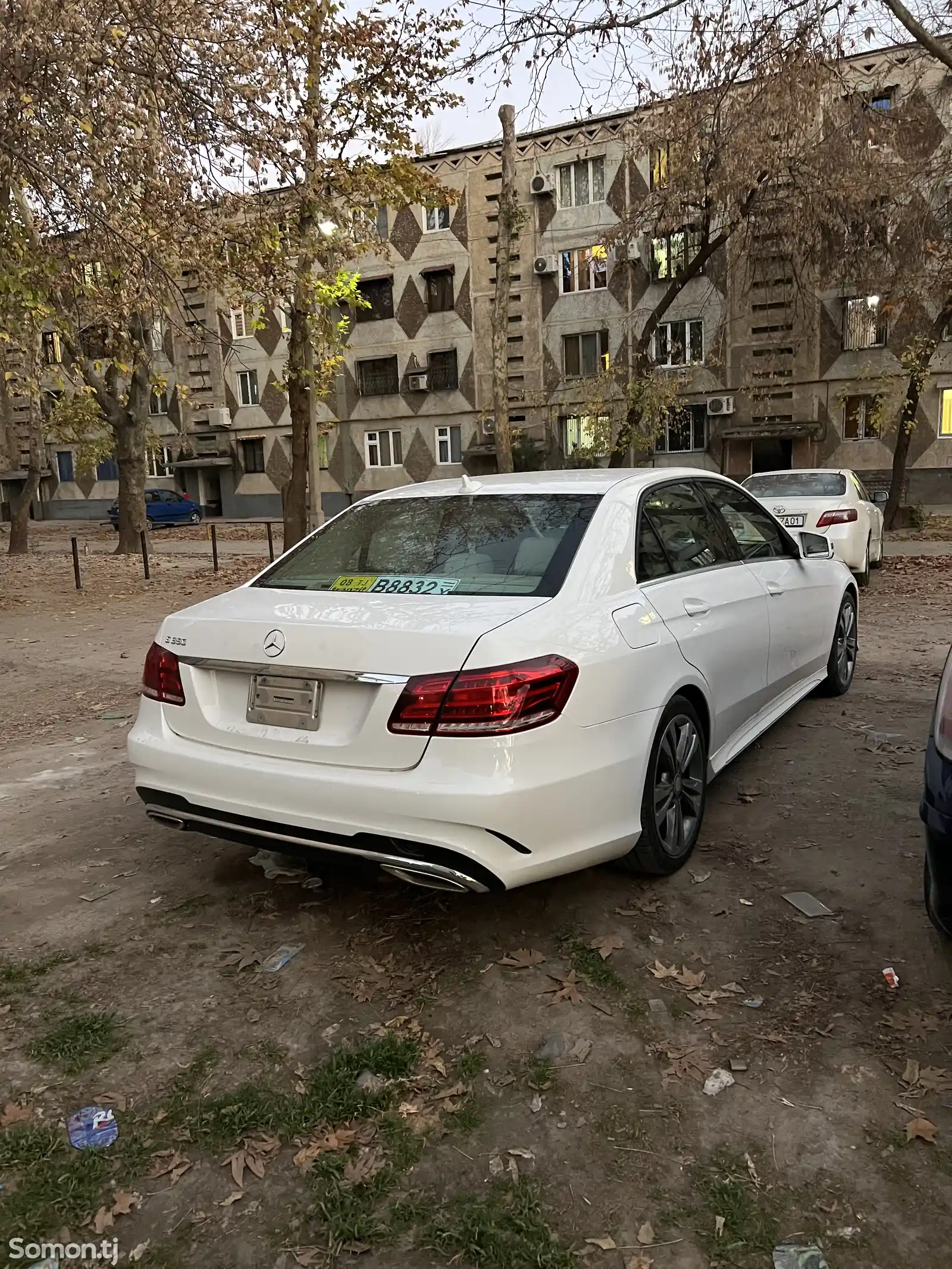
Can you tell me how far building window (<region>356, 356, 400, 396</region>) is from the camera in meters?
33.7

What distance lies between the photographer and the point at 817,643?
5.45 m

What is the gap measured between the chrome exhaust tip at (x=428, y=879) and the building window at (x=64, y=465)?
145 ft

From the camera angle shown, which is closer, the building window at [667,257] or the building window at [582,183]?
the building window at [667,257]

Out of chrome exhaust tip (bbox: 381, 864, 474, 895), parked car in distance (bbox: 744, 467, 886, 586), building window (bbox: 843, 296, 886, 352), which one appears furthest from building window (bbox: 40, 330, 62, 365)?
building window (bbox: 843, 296, 886, 352)

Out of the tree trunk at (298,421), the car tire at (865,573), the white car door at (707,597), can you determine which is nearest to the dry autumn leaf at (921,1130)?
the white car door at (707,597)

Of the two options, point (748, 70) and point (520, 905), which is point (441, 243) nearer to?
point (748, 70)

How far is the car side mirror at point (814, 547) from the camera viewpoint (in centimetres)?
550

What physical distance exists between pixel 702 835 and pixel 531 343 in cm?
2856

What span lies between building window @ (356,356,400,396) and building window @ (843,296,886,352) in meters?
15.4

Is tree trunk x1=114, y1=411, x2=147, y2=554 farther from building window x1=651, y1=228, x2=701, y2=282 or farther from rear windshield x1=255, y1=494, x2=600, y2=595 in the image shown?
rear windshield x1=255, y1=494, x2=600, y2=595

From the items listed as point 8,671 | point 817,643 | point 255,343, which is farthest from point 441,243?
point 817,643

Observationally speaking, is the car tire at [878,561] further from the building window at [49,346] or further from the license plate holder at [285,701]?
the building window at [49,346]

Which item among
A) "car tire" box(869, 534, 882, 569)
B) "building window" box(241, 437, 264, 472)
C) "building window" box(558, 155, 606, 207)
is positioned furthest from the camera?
"building window" box(241, 437, 264, 472)

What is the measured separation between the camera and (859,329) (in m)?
26.9
